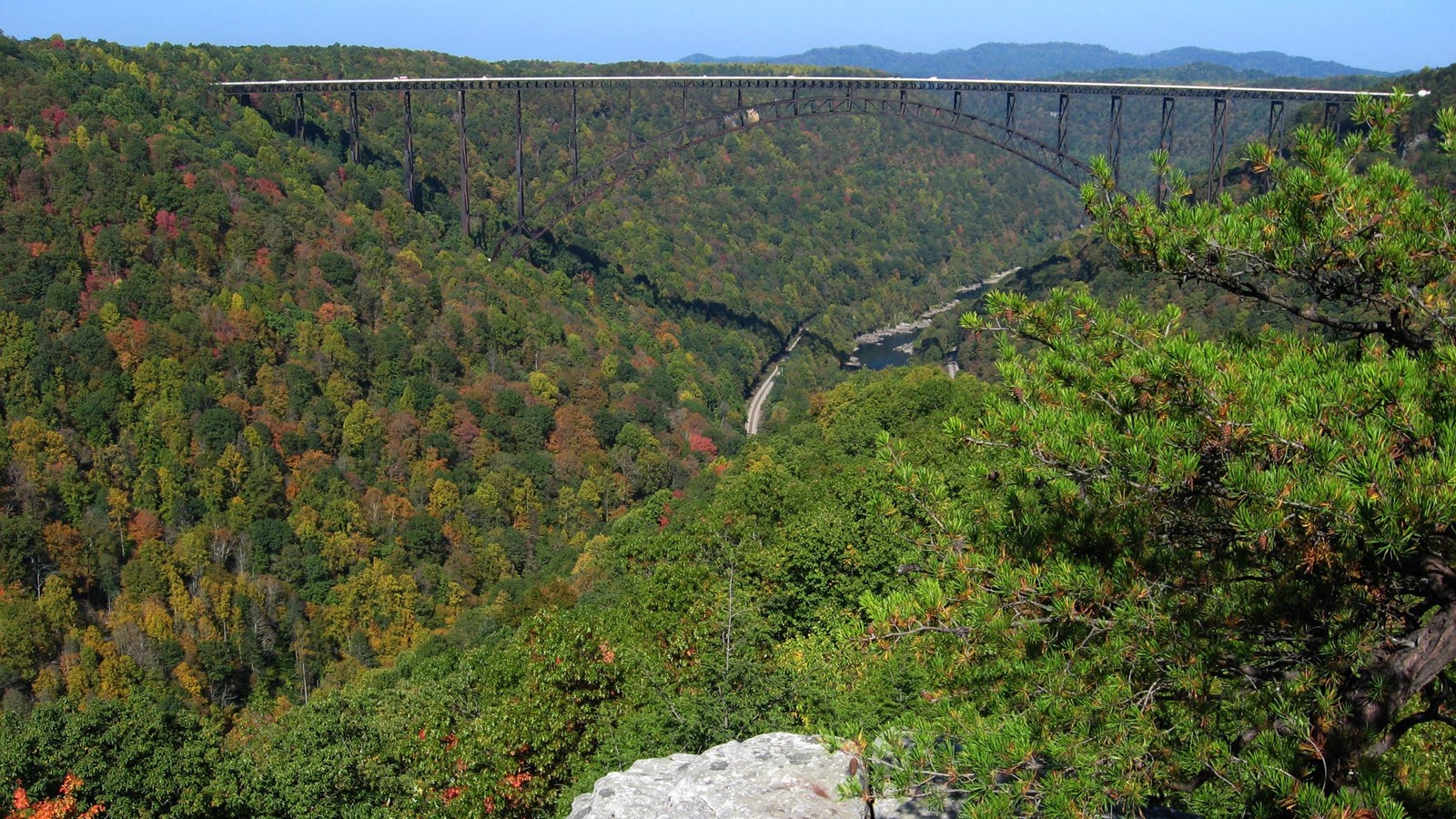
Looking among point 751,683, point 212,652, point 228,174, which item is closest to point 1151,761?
point 751,683

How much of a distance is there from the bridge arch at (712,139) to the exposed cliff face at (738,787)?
85.9 feet

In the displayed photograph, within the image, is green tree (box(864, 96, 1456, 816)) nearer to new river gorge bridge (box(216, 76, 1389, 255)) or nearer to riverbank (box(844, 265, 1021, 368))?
new river gorge bridge (box(216, 76, 1389, 255))

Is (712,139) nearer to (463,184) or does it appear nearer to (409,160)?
(463,184)

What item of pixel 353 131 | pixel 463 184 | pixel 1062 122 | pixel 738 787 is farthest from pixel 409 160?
pixel 738 787

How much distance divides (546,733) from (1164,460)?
1020cm

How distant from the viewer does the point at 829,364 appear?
7656 cm

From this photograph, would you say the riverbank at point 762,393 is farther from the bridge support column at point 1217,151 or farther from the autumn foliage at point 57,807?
the autumn foliage at point 57,807

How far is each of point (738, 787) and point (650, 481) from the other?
40248 mm

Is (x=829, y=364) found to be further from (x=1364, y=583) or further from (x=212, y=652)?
(x=1364, y=583)

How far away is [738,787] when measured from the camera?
9812mm

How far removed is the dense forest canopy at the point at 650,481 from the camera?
20.0 ft

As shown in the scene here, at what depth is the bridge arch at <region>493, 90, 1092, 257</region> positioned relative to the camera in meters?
51.5

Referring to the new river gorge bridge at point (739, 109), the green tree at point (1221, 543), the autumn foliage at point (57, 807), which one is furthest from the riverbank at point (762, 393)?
the green tree at point (1221, 543)

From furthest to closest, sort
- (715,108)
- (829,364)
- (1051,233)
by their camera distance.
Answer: (1051,233)
(715,108)
(829,364)
